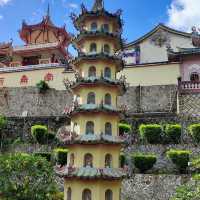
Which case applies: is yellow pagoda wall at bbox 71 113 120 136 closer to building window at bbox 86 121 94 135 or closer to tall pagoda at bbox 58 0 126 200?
tall pagoda at bbox 58 0 126 200

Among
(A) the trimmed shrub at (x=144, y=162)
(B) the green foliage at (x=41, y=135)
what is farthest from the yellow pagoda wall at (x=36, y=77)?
(A) the trimmed shrub at (x=144, y=162)

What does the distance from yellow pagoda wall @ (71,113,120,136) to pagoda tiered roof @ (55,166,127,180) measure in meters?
1.57

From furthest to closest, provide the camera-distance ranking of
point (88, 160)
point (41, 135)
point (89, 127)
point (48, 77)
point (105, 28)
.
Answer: point (48, 77) < point (41, 135) < point (105, 28) < point (89, 127) < point (88, 160)

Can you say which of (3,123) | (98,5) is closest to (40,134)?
(3,123)

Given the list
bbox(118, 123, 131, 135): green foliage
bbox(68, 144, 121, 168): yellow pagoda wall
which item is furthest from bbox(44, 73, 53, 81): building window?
bbox(68, 144, 121, 168): yellow pagoda wall

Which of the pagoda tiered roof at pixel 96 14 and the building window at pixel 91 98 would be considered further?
the pagoda tiered roof at pixel 96 14

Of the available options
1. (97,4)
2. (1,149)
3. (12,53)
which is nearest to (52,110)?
(1,149)

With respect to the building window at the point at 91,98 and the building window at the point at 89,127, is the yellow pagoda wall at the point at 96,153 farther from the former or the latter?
the building window at the point at 91,98

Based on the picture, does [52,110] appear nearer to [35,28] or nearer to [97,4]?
[35,28]

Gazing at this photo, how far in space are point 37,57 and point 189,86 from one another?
2014 cm

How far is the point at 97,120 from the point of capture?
16906mm

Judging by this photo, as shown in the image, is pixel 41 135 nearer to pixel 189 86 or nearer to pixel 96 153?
pixel 189 86

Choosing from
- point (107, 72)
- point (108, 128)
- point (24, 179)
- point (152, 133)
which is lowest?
point (24, 179)

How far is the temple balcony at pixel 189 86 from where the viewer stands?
104 ft
